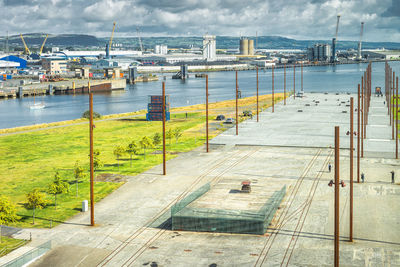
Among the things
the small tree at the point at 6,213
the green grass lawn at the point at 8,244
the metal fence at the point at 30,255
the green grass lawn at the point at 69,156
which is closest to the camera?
the metal fence at the point at 30,255

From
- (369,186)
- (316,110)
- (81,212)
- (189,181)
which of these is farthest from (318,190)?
(316,110)

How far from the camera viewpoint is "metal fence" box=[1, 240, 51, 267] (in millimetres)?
28592

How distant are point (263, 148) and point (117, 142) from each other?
69.7ft

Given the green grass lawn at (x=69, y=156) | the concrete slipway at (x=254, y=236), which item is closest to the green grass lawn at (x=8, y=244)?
the concrete slipway at (x=254, y=236)

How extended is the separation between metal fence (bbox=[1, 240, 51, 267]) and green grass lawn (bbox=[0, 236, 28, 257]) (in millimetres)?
1623

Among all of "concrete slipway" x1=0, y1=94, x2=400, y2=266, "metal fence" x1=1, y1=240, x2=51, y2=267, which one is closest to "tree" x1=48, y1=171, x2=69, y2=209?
"concrete slipway" x1=0, y1=94, x2=400, y2=266

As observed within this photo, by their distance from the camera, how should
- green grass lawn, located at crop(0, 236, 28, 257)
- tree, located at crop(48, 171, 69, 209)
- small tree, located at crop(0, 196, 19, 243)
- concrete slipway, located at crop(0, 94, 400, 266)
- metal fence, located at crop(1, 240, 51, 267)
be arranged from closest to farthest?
metal fence, located at crop(1, 240, 51, 267) < concrete slipway, located at crop(0, 94, 400, 266) < green grass lawn, located at crop(0, 236, 28, 257) < small tree, located at crop(0, 196, 19, 243) < tree, located at crop(48, 171, 69, 209)

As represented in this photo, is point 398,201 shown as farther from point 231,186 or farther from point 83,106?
point 83,106

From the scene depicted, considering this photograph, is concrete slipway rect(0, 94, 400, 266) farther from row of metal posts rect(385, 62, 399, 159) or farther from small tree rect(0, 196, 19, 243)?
row of metal posts rect(385, 62, 399, 159)

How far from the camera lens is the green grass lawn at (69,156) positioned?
42.6m

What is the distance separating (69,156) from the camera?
210 feet

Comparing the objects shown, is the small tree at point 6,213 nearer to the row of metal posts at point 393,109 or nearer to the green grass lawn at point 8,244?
the green grass lawn at point 8,244

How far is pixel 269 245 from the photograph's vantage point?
31594 mm

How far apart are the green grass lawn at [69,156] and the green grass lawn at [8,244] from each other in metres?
3.23
